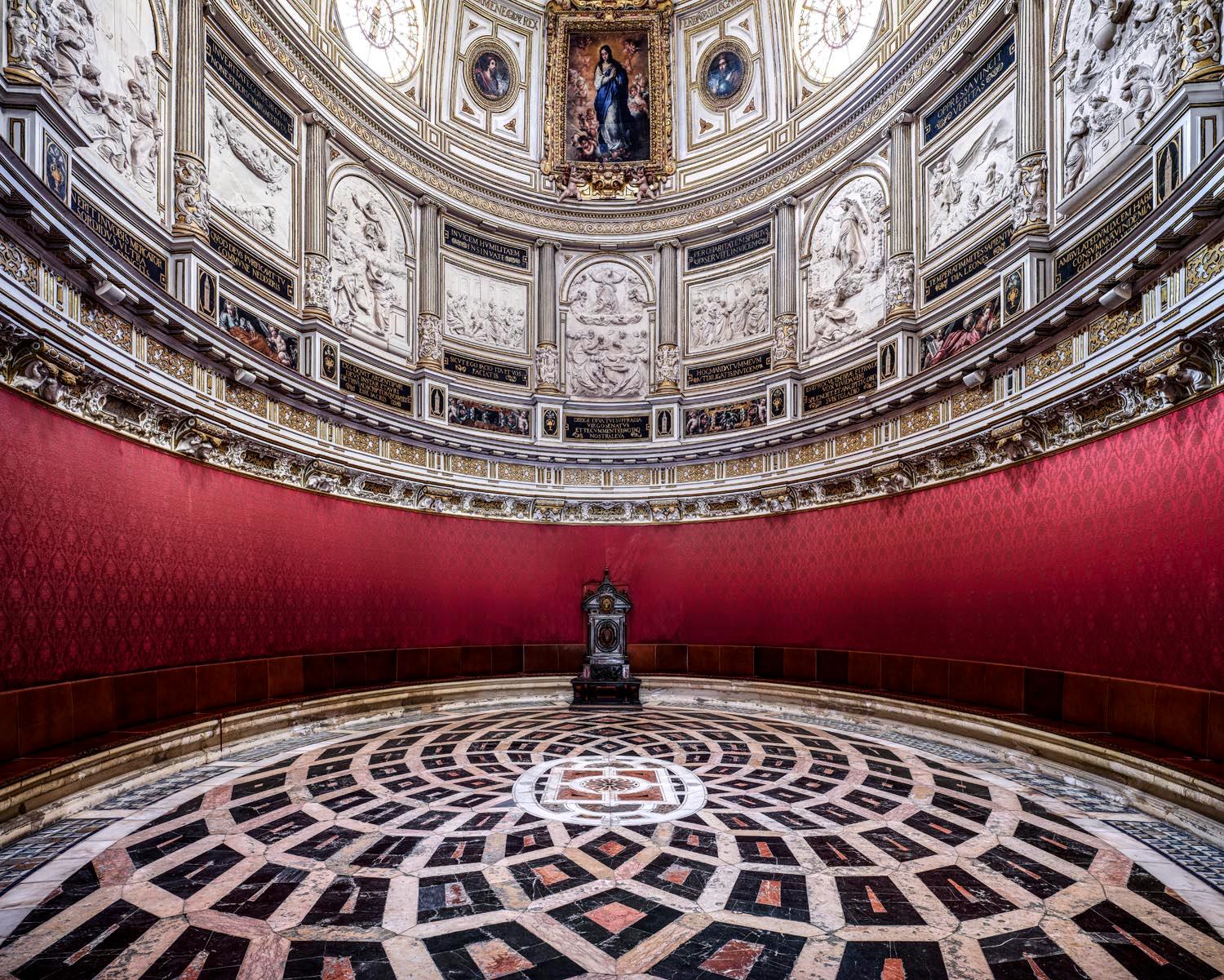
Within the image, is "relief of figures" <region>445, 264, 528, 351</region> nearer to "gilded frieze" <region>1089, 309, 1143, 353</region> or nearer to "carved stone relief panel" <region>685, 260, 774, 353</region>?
"carved stone relief panel" <region>685, 260, 774, 353</region>

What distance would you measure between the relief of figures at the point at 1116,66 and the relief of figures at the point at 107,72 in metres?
11.7

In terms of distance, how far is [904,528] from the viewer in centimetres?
1052

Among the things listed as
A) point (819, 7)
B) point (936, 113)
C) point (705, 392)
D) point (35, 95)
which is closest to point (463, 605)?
point (705, 392)

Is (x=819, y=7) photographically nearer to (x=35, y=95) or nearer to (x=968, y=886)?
(x=35, y=95)

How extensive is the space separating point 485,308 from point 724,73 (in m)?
8.09

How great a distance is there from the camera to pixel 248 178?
9.92 meters

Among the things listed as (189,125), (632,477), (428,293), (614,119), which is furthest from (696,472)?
(189,125)

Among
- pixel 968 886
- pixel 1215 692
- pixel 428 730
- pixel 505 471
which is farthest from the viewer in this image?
pixel 505 471

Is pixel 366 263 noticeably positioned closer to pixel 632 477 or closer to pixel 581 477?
pixel 581 477

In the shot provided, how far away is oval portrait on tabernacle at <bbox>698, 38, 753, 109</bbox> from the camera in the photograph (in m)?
14.4

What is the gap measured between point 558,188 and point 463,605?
33.9 feet

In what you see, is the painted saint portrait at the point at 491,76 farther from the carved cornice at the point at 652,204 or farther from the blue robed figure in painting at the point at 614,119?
the carved cornice at the point at 652,204

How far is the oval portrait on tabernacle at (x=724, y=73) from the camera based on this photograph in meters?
14.4

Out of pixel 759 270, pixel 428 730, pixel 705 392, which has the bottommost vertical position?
pixel 428 730
